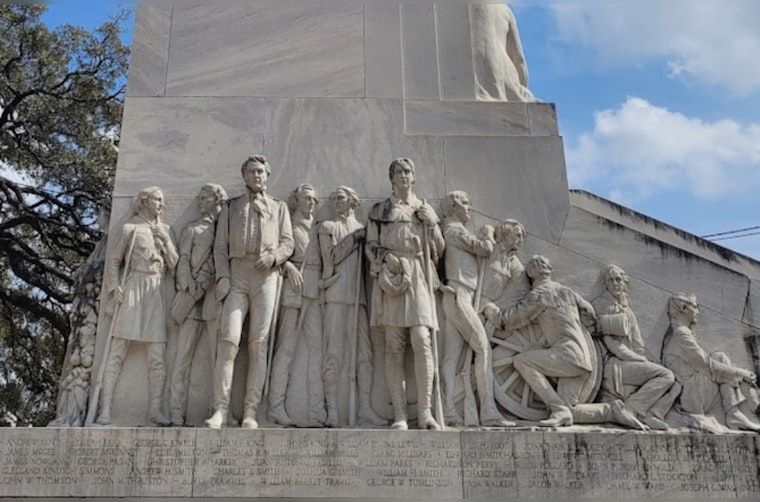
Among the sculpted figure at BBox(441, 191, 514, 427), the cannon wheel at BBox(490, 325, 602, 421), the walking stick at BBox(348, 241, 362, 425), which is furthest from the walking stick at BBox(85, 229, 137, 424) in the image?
the cannon wheel at BBox(490, 325, 602, 421)

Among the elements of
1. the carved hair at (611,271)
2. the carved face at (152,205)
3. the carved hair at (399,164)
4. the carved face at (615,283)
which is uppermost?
the carved hair at (399,164)

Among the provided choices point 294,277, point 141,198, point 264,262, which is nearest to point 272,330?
point 294,277

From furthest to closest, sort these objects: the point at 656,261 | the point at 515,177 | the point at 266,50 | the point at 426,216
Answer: the point at 266,50
the point at 515,177
the point at 656,261
the point at 426,216

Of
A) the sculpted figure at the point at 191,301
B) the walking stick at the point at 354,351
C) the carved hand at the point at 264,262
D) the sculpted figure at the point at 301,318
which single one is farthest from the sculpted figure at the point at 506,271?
the sculpted figure at the point at 191,301

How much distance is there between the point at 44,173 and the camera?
59.8 ft

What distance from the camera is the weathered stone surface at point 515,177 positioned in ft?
33.8

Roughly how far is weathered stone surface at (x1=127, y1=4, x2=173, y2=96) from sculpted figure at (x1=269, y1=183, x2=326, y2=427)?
8.86 feet

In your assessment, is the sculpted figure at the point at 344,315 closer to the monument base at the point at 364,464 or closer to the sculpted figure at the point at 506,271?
the monument base at the point at 364,464

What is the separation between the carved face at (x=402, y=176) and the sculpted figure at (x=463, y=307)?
2.00 feet

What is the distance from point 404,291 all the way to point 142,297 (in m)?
3.03

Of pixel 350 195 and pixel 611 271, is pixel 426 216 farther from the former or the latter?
pixel 611 271

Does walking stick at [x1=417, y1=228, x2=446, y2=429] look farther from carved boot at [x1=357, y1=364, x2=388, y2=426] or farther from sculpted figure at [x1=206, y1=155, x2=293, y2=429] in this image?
sculpted figure at [x1=206, y1=155, x2=293, y2=429]

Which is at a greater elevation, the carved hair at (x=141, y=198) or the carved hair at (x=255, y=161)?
the carved hair at (x=255, y=161)

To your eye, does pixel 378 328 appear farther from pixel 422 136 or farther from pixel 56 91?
pixel 56 91
